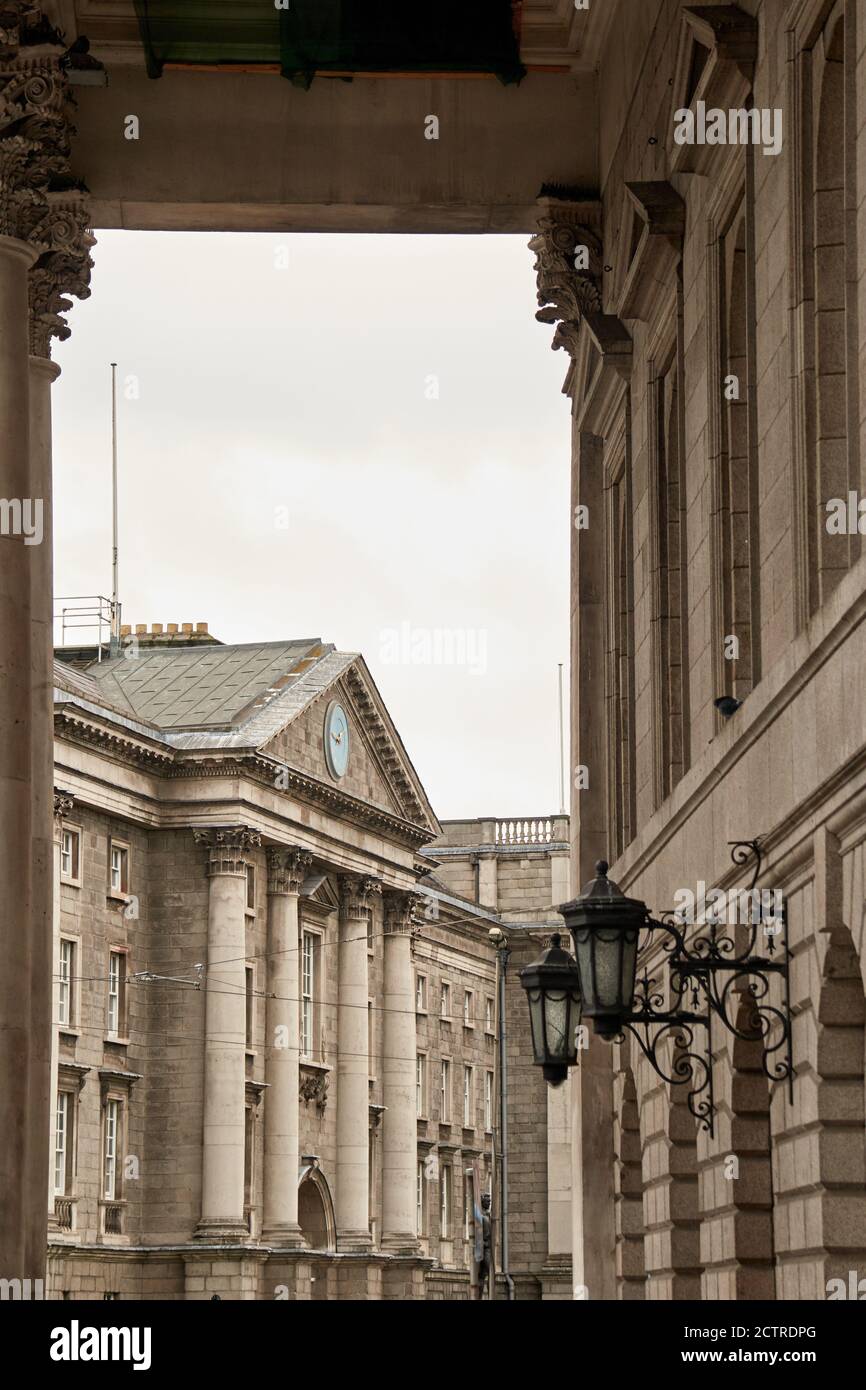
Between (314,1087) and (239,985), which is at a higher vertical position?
(239,985)

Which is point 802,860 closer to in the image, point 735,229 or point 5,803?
point 735,229

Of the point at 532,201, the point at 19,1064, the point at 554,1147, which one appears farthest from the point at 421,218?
the point at 554,1147

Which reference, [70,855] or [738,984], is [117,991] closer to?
[70,855]

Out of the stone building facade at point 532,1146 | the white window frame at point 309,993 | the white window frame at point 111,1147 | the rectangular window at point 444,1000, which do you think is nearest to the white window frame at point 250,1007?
the white window frame at point 309,993

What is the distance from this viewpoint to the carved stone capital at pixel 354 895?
250 ft

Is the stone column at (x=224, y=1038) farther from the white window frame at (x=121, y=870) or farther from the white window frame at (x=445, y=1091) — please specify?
the white window frame at (x=445, y=1091)

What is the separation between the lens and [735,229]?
1619 centimetres

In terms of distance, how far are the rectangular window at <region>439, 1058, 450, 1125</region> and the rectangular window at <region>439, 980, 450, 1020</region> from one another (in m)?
1.55

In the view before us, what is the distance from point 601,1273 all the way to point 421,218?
9432mm

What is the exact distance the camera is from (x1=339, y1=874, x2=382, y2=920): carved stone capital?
76.2 meters

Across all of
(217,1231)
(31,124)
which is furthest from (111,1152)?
(31,124)

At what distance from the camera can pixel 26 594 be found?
20156 mm

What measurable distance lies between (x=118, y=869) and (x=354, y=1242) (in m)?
17.1

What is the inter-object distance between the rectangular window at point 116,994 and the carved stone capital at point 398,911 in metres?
17.7
